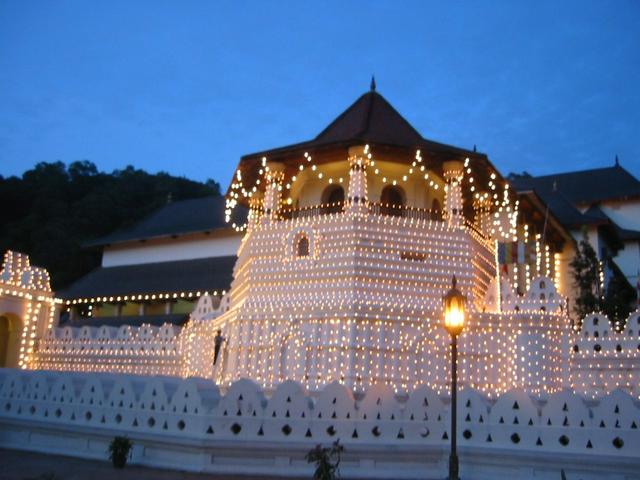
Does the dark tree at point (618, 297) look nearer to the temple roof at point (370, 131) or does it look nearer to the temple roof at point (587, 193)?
the temple roof at point (587, 193)

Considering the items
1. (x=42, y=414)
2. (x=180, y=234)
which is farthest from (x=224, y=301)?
(x=180, y=234)

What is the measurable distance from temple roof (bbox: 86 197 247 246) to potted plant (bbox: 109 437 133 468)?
2216cm

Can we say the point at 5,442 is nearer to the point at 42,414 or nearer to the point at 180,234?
the point at 42,414

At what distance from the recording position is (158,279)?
3128 centimetres

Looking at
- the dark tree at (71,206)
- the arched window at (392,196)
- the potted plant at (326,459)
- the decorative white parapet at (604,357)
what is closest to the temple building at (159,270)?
the dark tree at (71,206)

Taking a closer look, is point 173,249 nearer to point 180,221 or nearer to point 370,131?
point 180,221

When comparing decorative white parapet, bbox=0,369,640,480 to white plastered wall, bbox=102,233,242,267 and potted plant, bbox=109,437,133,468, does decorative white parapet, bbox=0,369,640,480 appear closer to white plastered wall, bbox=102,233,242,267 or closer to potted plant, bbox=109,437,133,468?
potted plant, bbox=109,437,133,468

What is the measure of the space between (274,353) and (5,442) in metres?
5.98

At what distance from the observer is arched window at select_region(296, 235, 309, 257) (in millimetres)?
17391

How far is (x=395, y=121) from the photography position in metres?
19.4

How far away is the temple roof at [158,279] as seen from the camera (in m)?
29.7

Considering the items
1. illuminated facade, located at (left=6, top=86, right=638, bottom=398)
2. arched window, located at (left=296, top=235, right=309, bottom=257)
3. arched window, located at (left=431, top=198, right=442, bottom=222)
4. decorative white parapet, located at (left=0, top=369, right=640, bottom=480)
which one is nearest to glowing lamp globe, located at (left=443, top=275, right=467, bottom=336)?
decorative white parapet, located at (left=0, top=369, right=640, bottom=480)

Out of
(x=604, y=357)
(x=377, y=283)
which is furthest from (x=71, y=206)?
(x=604, y=357)

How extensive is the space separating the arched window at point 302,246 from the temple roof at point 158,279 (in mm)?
11597
